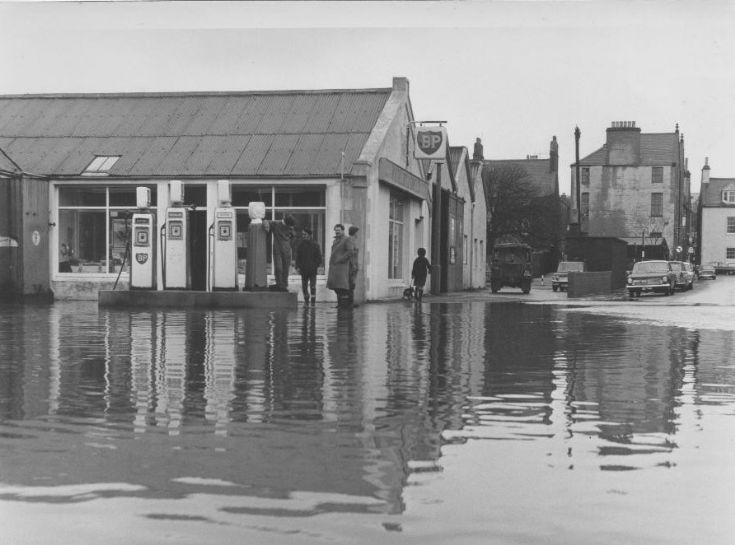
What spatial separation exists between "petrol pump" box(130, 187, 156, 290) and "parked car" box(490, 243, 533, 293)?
22.5 meters

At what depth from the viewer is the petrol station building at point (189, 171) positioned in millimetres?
26859

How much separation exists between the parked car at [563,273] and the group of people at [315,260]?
83.8 feet

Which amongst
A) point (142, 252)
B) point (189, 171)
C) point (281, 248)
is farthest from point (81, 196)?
point (281, 248)

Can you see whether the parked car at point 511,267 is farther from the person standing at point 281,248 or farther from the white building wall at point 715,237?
the white building wall at point 715,237

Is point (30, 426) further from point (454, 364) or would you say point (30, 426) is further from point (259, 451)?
point (454, 364)

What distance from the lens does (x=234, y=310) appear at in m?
20.4

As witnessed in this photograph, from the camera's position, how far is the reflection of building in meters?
96.0

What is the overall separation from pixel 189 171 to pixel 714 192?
81216 millimetres

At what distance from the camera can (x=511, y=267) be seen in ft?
142

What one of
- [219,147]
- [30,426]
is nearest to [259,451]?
[30,426]

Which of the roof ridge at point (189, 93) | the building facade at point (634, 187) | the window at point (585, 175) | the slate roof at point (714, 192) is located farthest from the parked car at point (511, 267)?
the slate roof at point (714, 192)

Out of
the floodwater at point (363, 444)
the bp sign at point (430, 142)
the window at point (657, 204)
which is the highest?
the window at point (657, 204)

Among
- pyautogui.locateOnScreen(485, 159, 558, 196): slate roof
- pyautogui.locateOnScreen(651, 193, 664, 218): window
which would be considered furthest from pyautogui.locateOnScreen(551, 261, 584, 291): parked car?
pyautogui.locateOnScreen(485, 159, 558, 196): slate roof

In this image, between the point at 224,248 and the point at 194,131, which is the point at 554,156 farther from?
the point at 224,248
